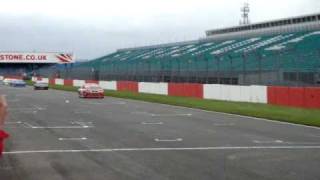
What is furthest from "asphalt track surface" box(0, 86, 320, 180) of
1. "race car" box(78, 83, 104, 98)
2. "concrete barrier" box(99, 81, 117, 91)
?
"concrete barrier" box(99, 81, 117, 91)

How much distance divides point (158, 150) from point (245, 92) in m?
21.8

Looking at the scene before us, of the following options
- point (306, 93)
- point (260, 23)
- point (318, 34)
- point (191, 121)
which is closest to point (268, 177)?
point (191, 121)

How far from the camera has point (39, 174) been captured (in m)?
10.1

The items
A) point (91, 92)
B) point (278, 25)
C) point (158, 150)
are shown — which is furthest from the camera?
point (278, 25)

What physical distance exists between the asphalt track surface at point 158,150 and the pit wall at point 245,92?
280 inches

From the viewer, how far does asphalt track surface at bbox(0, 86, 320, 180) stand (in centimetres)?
1023

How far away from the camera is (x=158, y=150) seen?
44.2 ft

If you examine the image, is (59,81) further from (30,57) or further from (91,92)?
(91,92)

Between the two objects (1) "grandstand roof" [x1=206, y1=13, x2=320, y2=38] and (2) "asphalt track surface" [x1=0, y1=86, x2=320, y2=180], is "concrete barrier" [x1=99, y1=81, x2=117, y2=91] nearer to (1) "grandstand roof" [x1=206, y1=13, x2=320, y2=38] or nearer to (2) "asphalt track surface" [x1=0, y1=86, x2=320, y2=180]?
(1) "grandstand roof" [x1=206, y1=13, x2=320, y2=38]

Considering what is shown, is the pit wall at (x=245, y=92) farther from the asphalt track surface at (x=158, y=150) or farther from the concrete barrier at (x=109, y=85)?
the asphalt track surface at (x=158, y=150)

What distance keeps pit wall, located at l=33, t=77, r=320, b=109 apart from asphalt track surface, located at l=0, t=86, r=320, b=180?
711 cm

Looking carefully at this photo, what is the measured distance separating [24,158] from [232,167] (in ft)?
13.2

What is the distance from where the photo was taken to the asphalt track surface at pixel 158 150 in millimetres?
10234

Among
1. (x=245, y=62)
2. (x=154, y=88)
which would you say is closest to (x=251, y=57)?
(x=245, y=62)
